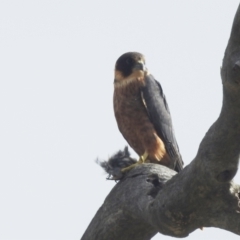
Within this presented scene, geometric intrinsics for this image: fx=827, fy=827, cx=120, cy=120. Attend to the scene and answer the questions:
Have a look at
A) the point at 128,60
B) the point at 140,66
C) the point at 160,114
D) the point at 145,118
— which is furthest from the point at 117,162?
the point at 128,60

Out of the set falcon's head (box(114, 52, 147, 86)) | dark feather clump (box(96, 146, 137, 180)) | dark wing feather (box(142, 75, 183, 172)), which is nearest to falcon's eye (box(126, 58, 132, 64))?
falcon's head (box(114, 52, 147, 86))

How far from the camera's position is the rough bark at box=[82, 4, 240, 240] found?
14.3ft

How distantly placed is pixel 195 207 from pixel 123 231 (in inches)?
33.3

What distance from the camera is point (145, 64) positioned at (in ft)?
31.5

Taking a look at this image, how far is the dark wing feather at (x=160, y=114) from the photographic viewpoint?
351 inches

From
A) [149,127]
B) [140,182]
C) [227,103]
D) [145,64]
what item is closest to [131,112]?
[149,127]

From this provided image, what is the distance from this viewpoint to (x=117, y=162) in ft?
21.5

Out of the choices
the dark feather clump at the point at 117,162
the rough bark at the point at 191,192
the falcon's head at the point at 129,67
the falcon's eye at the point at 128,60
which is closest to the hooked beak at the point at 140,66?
the falcon's head at the point at 129,67

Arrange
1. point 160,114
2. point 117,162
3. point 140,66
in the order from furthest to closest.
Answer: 1. point 140,66
2. point 160,114
3. point 117,162

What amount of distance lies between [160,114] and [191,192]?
4255mm

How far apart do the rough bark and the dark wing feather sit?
2.96 metres

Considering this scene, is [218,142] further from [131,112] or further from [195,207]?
[131,112]

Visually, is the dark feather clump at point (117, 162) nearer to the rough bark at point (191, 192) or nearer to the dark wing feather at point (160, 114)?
the rough bark at point (191, 192)

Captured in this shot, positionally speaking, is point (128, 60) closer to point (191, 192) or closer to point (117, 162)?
point (117, 162)
